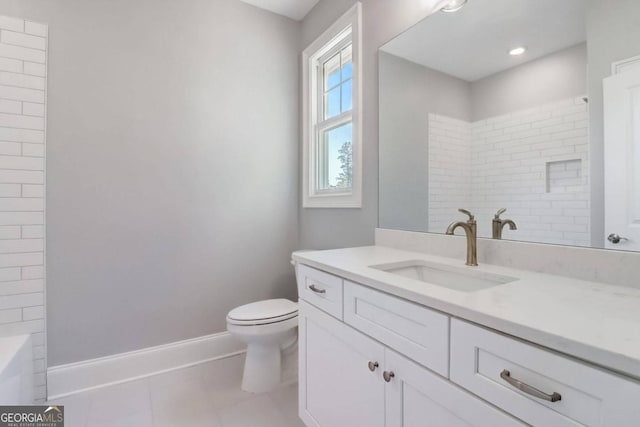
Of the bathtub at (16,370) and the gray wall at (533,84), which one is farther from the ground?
the gray wall at (533,84)

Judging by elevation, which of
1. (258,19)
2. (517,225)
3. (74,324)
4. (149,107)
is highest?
(258,19)

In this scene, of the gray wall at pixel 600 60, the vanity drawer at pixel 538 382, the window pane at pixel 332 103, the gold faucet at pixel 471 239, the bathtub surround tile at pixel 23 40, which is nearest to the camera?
the vanity drawer at pixel 538 382

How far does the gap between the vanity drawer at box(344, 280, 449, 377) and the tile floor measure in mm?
902

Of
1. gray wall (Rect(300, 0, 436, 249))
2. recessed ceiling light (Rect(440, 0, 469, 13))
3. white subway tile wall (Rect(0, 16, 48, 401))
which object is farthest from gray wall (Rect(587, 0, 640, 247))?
white subway tile wall (Rect(0, 16, 48, 401))

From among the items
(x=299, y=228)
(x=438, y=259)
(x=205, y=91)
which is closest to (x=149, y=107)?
(x=205, y=91)

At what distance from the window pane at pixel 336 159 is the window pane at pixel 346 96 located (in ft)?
0.43

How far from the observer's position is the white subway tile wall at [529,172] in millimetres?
965

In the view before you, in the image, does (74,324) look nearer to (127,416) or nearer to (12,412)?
(12,412)

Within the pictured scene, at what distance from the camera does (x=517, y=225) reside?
1.12 m

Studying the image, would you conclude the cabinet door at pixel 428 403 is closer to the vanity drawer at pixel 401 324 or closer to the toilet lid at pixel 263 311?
the vanity drawer at pixel 401 324

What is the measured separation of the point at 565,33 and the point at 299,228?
1.96m

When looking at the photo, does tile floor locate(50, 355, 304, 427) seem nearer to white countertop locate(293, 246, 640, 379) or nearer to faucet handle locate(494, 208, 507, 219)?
white countertop locate(293, 246, 640, 379)
